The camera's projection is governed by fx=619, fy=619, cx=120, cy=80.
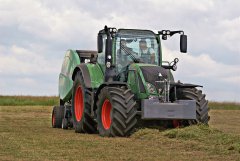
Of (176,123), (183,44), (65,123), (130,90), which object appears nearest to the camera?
(130,90)

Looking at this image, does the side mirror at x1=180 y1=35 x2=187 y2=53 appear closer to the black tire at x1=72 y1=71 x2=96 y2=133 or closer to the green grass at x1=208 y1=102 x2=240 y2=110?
the black tire at x1=72 y1=71 x2=96 y2=133

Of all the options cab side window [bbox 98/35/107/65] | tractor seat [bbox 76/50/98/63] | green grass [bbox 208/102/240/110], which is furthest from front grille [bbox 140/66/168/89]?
green grass [bbox 208/102/240/110]

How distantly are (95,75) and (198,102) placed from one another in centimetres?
336

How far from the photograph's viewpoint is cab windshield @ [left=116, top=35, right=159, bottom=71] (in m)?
16.7

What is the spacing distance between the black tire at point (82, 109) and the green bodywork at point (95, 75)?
41 centimetres

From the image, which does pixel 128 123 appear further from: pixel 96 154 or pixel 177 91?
pixel 96 154

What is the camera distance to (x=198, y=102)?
1582 centimetres

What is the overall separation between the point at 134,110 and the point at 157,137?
1.09 metres

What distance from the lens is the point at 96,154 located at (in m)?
11.1

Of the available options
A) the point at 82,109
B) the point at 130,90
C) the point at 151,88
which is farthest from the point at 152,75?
the point at 82,109

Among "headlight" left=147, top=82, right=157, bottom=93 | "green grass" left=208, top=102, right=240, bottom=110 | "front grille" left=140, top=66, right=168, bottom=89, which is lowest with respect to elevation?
"green grass" left=208, top=102, right=240, bottom=110

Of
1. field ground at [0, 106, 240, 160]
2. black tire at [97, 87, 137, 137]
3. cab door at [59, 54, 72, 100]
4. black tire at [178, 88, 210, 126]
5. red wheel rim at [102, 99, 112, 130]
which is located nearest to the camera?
field ground at [0, 106, 240, 160]

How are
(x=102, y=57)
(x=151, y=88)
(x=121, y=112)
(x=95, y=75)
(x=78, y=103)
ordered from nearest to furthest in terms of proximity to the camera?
(x=121, y=112) < (x=151, y=88) < (x=102, y=57) < (x=95, y=75) < (x=78, y=103)

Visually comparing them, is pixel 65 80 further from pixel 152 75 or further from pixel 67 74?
pixel 152 75
